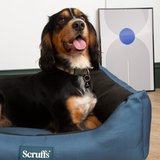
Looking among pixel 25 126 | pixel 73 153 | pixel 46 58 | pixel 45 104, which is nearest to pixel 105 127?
pixel 73 153

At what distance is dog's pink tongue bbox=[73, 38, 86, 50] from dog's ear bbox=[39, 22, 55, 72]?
0.69 feet

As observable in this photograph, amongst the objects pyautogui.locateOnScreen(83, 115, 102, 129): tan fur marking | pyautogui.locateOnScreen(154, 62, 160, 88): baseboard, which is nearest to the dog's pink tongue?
pyautogui.locateOnScreen(83, 115, 102, 129): tan fur marking

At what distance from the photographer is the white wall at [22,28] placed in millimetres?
3250

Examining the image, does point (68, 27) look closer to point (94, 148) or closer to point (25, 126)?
point (94, 148)

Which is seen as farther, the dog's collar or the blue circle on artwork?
the blue circle on artwork

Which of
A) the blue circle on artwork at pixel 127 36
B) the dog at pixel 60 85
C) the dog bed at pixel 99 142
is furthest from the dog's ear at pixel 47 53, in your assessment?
the blue circle on artwork at pixel 127 36

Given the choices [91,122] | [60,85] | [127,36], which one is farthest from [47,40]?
[127,36]

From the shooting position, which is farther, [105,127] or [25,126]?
[25,126]

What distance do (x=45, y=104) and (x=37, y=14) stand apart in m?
2.04

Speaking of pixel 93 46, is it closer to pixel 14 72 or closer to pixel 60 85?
pixel 60 85

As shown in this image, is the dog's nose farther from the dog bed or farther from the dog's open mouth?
the dog bed

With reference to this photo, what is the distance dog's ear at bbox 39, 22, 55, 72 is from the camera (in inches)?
65.4

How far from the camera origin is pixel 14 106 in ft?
6.17

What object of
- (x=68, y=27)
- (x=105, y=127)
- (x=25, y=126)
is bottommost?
(x=25, y=126)
